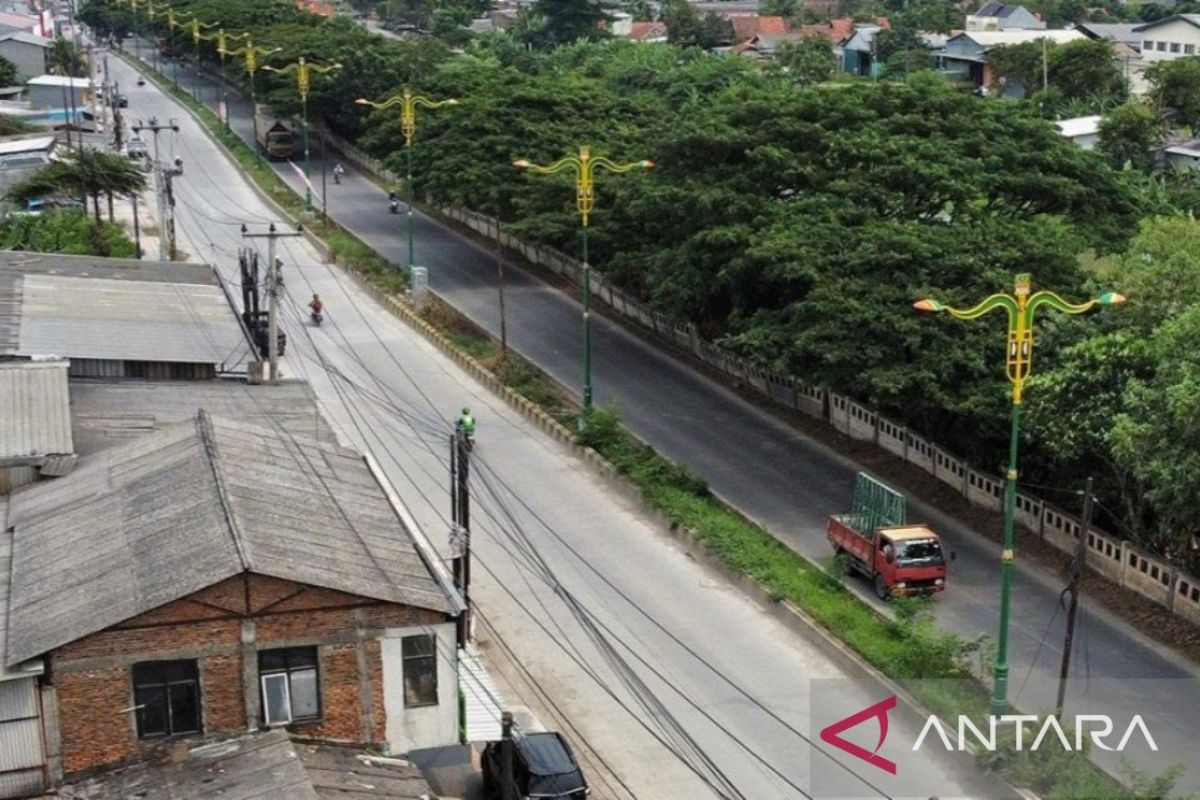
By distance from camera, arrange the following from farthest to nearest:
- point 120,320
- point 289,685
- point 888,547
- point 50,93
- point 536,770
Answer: point 50,93 < point 120,320 < point 888,547 < point 536,770 < point 289,685

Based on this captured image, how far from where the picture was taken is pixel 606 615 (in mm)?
35812

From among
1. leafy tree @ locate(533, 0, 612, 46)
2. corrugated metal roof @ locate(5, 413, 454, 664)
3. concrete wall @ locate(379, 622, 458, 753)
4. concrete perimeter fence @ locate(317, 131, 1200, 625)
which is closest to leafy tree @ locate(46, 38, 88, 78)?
leafy tree @ locate(533, 0, 612, 46)

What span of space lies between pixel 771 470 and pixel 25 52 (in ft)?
344

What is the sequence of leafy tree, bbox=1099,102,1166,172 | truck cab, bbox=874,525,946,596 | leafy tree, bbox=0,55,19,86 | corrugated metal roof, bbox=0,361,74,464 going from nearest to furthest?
corrugated metal roof, bbox=0,361,74,464, truck cab, bbox=874,525,946,596, leafy tree, bbox=1099,102,1166,172, leafy tree, bbox=0,55,19,86

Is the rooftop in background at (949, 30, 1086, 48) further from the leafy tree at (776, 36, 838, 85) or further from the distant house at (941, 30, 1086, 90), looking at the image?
the leafy tree at (776, 36, 838, 85)

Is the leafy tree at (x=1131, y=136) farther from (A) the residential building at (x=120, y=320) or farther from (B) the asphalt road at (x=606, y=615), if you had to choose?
(A) the residential building at (x=120, y=320)

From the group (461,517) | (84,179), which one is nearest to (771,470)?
(461,517)

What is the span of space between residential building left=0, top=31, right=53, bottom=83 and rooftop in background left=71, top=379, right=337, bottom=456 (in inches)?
3789

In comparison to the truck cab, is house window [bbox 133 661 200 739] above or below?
above

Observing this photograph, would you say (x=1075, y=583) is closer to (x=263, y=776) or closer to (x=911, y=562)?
(x=911, y=562)

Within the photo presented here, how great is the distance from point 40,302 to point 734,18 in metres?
145

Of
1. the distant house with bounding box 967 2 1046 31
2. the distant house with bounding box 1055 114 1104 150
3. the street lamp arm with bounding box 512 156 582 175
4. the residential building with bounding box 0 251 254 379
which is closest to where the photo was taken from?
the residential building with bounding box 0 251 254 379

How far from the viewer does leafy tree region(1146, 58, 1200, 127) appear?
355ft

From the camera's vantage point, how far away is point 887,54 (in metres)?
153
